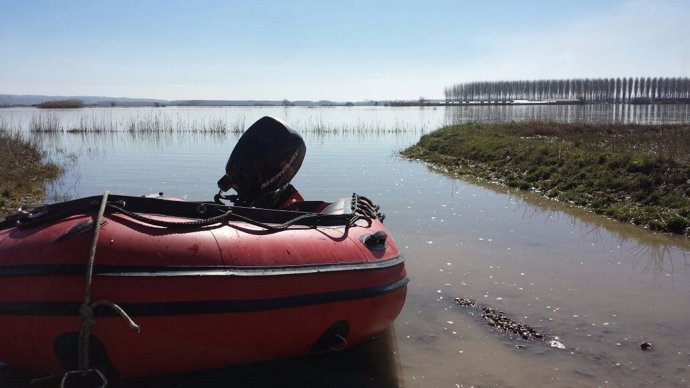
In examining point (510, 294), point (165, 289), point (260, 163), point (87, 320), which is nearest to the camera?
point (87, 320)

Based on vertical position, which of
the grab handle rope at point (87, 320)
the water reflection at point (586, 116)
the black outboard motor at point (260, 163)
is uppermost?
the black outboard motor at point (260, 163)

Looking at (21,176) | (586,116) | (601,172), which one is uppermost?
(21,176)

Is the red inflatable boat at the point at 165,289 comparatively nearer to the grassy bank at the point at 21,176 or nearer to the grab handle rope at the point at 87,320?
the grab handle rope at the point at 87,320

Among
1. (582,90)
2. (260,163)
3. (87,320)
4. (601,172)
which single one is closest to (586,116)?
(601,172)

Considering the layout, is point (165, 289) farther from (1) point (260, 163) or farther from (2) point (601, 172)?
(2) point (601, 172)

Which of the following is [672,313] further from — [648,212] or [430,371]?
[648,212]

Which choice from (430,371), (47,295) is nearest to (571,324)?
(430,371)

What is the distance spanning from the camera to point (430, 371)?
141 inches

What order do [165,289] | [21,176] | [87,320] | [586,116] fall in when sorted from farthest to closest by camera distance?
[586,116] → [21,176] → [165,289] → [87,320]

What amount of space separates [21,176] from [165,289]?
8.93 meters

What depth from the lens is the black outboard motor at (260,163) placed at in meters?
4.51

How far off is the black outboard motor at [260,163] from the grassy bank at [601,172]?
5.10m

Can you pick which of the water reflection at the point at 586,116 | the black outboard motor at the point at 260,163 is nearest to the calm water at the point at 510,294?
the black outboard motor at the point at 260,163

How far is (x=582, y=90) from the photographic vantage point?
343 ft
